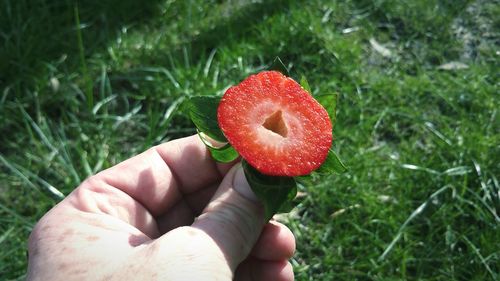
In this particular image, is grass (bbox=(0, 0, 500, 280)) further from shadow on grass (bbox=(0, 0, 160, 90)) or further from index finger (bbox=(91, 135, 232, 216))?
index finger (bbox=(91, 135, 232, 216))

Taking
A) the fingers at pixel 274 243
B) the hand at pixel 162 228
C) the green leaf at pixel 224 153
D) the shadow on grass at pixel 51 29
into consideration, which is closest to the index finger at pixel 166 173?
the hand at pixel 162 228

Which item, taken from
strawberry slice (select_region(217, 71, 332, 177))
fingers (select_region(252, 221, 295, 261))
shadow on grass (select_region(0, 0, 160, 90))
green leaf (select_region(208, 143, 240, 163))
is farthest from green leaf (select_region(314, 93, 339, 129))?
shadow on grass (select_region(0, 0, 160, 90))

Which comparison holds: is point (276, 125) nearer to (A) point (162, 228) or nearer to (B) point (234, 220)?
(B) point (234, 220)

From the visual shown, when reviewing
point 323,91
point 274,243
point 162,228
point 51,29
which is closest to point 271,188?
point 274,243

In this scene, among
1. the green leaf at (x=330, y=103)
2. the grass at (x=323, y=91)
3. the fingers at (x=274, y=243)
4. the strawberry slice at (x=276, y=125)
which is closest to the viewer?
the strawberry slice at (x=276, y=125)

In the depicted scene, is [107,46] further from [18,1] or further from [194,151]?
[194,151]

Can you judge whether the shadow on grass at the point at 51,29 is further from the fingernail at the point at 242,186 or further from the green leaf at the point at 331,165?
the green leaf at the point at 331,165

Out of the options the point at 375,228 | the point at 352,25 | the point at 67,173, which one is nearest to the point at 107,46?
the point at 67,173
